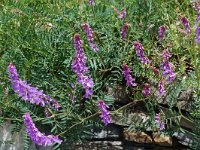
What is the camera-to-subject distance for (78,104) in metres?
2.71

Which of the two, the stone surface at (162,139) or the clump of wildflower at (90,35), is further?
the stone surface at (162,139)

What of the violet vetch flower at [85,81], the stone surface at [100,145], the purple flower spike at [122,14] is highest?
the purple flower spike at [122,14]

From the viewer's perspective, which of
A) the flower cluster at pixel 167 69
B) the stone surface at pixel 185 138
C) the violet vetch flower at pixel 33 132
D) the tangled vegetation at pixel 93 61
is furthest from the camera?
the stone surface at pixel 185 138

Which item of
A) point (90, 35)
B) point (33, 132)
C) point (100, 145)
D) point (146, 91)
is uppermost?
point (90, 35)

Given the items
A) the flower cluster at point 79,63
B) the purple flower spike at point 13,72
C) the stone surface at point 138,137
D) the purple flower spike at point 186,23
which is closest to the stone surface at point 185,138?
the stone surface at point 138,137

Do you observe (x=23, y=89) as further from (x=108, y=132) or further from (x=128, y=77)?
(x=108, y=132)

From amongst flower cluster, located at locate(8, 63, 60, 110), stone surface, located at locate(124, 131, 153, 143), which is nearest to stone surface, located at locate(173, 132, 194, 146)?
stone surface, located at locate(124, 131, 153, 143)

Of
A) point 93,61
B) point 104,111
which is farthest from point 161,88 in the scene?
point 93,61

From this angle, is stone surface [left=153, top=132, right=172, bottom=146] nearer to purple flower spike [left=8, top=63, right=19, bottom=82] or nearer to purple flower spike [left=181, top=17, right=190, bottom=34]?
purple flower spike [left=181, top=17, right=190, bottom=34]

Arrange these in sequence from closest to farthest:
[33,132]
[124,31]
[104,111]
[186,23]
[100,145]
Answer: [33,132] → [104,111] → [186,23] → [124,31] → [100,145]

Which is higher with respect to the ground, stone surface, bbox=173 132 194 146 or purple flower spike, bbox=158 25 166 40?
purple flower spike, bbox=158 25 166 40

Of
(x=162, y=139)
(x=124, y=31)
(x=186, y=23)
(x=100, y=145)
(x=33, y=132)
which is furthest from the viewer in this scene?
(x=100, y=145)

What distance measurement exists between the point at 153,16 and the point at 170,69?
23.8 inches

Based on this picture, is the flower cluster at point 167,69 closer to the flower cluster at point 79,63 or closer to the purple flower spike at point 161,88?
the purple flower spike at point 161,88
